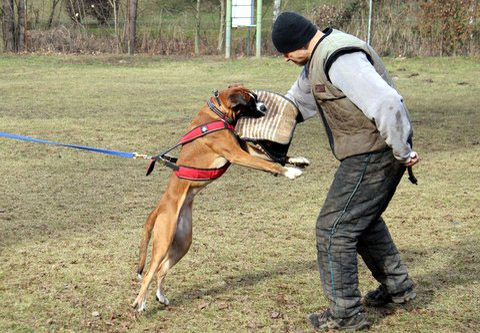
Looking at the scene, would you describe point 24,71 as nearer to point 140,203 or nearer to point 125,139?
point 125,139

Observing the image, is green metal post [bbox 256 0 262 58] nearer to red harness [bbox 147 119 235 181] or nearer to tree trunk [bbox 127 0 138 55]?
tree trunk [bbox 127 0 138 55]

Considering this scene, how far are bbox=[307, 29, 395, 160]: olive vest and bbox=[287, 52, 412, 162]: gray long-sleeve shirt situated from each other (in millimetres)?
66

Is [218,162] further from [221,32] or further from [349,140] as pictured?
[221,32]

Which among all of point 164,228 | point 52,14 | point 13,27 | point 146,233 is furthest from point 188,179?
point 52,14

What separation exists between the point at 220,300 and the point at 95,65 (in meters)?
20.4

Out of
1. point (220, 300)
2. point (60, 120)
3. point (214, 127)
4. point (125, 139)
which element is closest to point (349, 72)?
point (214, 127)

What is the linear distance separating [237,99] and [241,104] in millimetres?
47

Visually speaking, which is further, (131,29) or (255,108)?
(131,29)

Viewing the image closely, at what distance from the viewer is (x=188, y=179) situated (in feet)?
17.5

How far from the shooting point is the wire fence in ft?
81.9

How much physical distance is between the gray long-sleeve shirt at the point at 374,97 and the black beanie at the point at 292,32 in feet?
0.97

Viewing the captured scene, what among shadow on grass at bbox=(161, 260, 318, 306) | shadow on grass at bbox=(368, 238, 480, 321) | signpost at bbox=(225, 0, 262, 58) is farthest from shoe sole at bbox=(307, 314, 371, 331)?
signpost at bbox=(225, 0, 262, 58)

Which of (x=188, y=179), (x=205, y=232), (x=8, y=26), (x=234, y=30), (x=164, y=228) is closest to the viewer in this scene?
(x=164, y=228)

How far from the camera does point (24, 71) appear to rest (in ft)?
76.6
